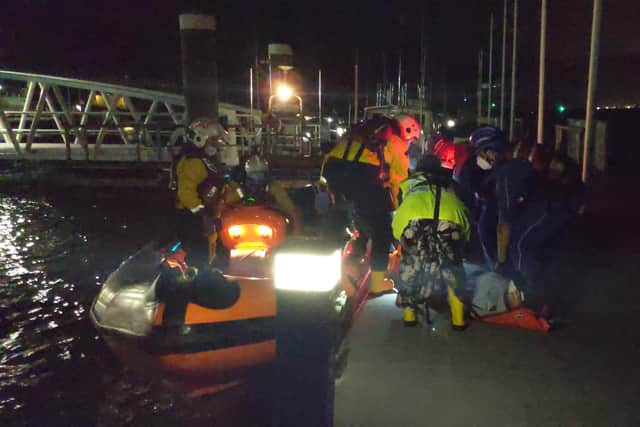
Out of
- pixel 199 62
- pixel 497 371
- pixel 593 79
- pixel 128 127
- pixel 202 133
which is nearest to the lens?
pixel 497 371

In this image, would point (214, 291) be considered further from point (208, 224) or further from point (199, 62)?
point (199, 62)

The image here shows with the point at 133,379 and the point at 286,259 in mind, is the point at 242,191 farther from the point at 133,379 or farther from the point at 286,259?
the point at 286,259

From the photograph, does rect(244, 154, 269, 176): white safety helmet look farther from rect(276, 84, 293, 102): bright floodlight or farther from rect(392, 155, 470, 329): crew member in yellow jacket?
rect(276, 84, 293, 102): bright floodlight

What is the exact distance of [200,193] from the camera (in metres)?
6.50

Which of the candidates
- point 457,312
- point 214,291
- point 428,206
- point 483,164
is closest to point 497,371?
point 457,312

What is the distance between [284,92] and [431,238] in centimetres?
1686

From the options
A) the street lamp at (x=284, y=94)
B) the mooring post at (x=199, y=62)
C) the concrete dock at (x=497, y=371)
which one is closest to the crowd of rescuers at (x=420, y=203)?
the concrete dock at (x=497, y=371)

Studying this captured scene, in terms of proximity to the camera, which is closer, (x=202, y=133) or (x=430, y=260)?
(x=430, y=260)

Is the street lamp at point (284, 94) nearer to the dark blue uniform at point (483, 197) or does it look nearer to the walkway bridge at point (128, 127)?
the walkway bridge at point (128, 127)

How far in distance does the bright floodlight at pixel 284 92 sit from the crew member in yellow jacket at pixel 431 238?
53.3 feet

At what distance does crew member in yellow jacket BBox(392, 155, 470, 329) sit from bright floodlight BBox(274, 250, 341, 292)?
1884 millimetres

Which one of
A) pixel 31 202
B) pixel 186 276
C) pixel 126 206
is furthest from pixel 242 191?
pixel 31 202

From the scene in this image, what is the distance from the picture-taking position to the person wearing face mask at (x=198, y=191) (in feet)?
21.4

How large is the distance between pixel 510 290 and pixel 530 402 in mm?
1419
